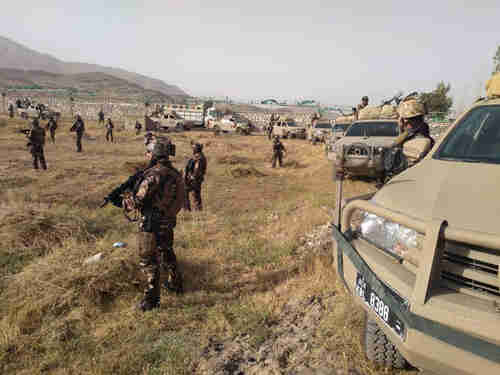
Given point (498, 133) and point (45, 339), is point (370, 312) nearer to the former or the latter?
point (498, 133)

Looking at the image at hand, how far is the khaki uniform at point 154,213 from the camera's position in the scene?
288 cm

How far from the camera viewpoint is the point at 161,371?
7.29ft

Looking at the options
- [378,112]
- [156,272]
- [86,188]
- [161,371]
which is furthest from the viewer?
[378,112]

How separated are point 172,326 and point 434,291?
2111mm

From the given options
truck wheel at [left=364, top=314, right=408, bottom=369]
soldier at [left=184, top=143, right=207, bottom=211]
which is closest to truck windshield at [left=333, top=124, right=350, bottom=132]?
soldier at [left=184, top=143, right=207, bottom=211]

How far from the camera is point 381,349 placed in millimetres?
2135

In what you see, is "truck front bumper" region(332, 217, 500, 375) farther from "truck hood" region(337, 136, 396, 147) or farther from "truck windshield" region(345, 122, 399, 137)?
"truck windshield" region(345, 122, 399, 137)

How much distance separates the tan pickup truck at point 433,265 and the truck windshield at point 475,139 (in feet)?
0.09

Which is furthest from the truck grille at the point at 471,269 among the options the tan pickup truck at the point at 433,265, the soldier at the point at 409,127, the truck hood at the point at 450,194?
the soldier at the point at 409,127

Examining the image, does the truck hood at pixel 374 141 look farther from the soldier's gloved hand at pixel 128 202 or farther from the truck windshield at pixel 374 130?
the soldier's gloved hand at pixel 128 202

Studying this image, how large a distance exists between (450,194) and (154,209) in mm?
2322

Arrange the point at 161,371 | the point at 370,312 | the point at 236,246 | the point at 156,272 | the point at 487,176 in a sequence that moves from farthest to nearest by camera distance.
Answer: the point at 236,246
the point at 156,272
the point at 161,371
the point at 487,176
the point at 370,312

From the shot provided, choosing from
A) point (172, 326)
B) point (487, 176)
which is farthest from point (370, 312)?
point (172, 326)

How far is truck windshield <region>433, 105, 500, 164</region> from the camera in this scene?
2406 millimetres
